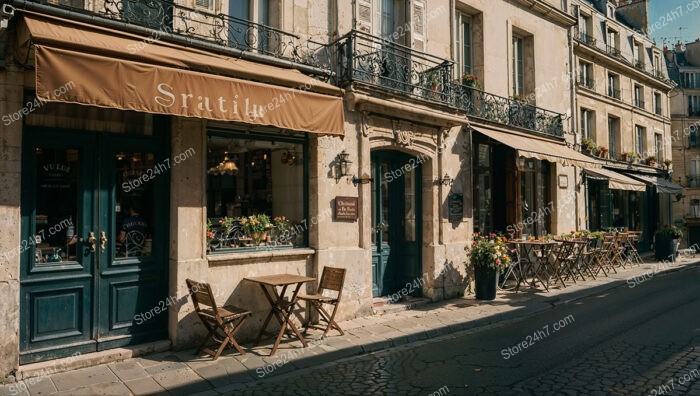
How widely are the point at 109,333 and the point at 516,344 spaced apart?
522cm

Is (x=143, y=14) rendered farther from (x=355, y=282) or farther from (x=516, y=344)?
(x=516, y=344)

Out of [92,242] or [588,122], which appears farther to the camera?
[588,122]

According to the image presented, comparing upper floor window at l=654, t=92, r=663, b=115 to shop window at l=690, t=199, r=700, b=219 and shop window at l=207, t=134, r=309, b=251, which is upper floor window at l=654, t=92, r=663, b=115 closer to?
shop window at l=690, t=199, r=700, b=219

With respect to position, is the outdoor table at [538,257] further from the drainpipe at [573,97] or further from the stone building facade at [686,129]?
the stone building facade at [686,129]

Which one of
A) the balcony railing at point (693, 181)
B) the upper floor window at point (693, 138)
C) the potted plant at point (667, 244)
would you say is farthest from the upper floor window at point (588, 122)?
the upper floor window at point (693, 138)

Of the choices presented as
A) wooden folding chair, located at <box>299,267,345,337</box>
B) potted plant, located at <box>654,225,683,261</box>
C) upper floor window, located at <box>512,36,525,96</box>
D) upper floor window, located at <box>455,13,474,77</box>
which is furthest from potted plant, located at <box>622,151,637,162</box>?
wooden folding chair, located at <box>299,267,345,337</box>

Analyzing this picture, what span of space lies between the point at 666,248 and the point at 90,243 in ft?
58.2

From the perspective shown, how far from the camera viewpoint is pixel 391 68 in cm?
866

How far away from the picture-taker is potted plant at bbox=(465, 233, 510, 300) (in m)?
9.31

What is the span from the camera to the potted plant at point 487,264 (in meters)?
9.31

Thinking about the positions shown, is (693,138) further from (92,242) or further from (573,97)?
(92,242)

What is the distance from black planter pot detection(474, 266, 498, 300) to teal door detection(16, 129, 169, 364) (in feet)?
19.4

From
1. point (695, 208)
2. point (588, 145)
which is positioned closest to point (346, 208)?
point (588, 145)

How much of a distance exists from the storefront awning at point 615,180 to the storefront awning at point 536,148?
2.35 meters
